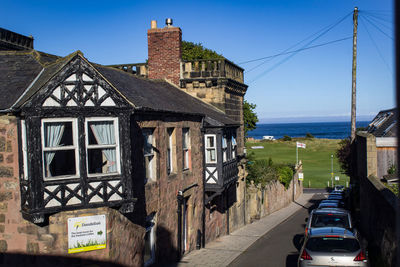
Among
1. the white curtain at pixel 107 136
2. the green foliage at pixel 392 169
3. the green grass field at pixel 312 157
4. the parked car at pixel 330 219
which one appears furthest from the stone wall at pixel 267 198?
the white curtain at pixel 107 136

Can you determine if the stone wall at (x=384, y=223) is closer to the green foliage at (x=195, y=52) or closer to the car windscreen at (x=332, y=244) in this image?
the car windscreen at (x=332, y=244)

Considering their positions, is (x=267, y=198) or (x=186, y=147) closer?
(x=186, y=147)

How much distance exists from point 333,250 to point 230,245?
30.8 ft

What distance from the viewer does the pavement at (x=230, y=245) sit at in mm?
17005

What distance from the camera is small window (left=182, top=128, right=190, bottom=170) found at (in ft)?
58.7

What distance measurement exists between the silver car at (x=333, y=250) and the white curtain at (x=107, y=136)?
6.05 m

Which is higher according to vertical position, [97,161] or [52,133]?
[52,133]

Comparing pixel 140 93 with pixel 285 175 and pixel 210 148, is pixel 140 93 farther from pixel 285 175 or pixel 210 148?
pixel 285 175

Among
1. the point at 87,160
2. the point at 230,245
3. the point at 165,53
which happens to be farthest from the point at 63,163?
the point at 165,53

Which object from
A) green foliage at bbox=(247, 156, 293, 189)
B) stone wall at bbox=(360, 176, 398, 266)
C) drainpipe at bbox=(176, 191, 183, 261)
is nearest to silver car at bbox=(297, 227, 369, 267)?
stone wall at bbox=(360, 176, 398, 266)

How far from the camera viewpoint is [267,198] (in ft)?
109

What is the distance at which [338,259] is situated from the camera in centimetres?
1173

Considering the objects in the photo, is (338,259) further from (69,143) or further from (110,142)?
(69,143)

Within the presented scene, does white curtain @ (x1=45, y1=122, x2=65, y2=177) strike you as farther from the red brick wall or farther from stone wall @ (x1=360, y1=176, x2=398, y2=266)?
the red brick wall
